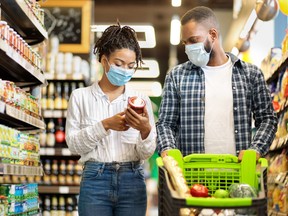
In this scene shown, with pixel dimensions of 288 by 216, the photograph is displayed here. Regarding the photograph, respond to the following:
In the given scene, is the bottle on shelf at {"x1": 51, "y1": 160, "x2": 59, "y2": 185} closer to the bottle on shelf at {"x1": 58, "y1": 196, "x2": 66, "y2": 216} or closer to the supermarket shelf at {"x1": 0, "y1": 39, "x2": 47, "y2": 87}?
the bottle on shelf at {"x1": 58, "y1": 196, "x2": 66, "y2": 216}

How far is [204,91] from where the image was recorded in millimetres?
3348

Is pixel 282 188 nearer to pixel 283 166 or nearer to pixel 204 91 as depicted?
pixel 283 166

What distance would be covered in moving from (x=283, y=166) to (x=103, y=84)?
10.00 ft

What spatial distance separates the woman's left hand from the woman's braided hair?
42 centimetres

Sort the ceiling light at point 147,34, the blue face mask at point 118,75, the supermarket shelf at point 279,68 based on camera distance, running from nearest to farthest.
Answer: the blue face mask at point 118,75 < the supermarket shelf at point 279,68 < the ceiling light at point 147,34

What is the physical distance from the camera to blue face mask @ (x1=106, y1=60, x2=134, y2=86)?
3082 mm

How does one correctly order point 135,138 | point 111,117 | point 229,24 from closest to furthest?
point 111,117
point 135,138
point 229,24

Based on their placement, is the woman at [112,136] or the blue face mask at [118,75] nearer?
the woman at [112,136]

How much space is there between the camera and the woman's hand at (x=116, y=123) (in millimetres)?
2902

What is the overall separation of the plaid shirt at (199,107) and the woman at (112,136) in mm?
216

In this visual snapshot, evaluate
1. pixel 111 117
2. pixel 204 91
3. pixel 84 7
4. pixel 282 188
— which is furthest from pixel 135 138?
pixel 84 7

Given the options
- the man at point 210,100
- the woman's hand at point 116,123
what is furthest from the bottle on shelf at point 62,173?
the woman's hand at point 116,123

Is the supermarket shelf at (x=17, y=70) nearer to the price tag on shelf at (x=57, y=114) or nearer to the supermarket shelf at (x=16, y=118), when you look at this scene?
the supermarket shelf at (x=16, y=118)

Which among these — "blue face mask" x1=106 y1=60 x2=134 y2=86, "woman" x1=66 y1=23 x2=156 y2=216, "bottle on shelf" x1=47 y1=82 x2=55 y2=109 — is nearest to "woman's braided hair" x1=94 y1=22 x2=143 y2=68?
"woman" x1=66 y1=23 x2=156 y2=216
